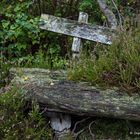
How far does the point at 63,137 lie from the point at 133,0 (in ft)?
10.8

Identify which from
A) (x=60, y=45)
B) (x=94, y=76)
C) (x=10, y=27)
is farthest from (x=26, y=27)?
(x=94, y=76)

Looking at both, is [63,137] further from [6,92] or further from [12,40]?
[12,40]

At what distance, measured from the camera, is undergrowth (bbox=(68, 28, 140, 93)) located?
13.2ft

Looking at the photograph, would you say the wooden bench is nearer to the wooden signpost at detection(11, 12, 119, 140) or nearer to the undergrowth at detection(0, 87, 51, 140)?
the wooden signpost at detection(11, 12, 119, 140)

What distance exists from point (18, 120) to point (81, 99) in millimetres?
715

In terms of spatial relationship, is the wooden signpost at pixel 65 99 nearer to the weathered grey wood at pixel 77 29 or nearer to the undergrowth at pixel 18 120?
the undergrowth at pixel 18 120

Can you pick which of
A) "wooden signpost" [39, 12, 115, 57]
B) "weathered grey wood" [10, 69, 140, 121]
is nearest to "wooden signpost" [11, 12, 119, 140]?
"weathered grey wood" [10, 69, 140, 121]

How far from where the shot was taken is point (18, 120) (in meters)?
3.89

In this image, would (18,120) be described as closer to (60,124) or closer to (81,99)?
(60,124)

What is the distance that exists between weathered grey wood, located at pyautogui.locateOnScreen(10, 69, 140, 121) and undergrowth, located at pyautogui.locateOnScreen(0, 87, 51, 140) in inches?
5.7

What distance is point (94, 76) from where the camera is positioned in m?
4.24

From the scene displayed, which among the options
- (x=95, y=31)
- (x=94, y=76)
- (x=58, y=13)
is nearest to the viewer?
(x=94, y=76)

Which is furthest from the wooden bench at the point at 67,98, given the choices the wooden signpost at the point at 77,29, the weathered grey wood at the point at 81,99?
the wooden signpost at the point at 77,29

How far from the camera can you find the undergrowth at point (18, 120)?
3.75 m
